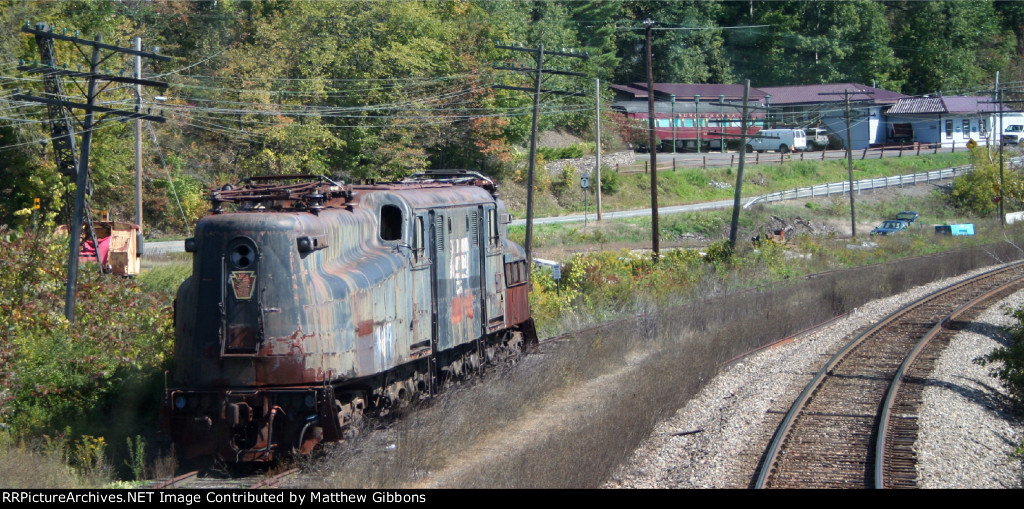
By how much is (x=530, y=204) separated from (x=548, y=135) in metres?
42.8

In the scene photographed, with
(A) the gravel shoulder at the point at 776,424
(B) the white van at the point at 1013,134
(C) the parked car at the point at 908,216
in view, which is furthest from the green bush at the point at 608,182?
(B) the white van at the point at 1013,134

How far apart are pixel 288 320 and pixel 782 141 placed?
7173 centimetres

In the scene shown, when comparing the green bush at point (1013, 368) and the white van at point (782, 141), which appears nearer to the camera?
the green bush at point (1013, 368)

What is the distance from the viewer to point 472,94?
49969mm

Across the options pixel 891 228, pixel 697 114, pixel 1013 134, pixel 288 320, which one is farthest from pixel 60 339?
pixel 1013 134

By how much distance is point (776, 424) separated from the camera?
1378 centimetres

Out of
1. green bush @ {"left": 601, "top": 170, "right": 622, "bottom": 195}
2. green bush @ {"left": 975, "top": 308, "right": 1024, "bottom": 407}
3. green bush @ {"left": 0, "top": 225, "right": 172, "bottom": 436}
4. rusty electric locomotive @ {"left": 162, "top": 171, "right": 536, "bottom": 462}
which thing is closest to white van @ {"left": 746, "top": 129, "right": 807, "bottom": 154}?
green bush @ {"left": 601, "top": 170, "right": 622, "bottom": 195}

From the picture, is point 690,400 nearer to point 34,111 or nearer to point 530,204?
point 530,204

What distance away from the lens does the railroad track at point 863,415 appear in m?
11.4

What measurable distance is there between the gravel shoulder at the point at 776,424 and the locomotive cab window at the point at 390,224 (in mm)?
4623

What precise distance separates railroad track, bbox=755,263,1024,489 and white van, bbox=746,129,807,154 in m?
54.4

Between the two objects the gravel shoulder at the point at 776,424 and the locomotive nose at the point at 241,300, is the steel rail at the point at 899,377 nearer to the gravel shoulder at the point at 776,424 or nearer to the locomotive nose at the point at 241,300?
the gravel shoulder at the point at 776,424

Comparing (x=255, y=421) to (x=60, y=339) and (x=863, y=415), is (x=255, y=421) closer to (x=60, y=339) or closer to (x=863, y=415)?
(x=60, y=339)
